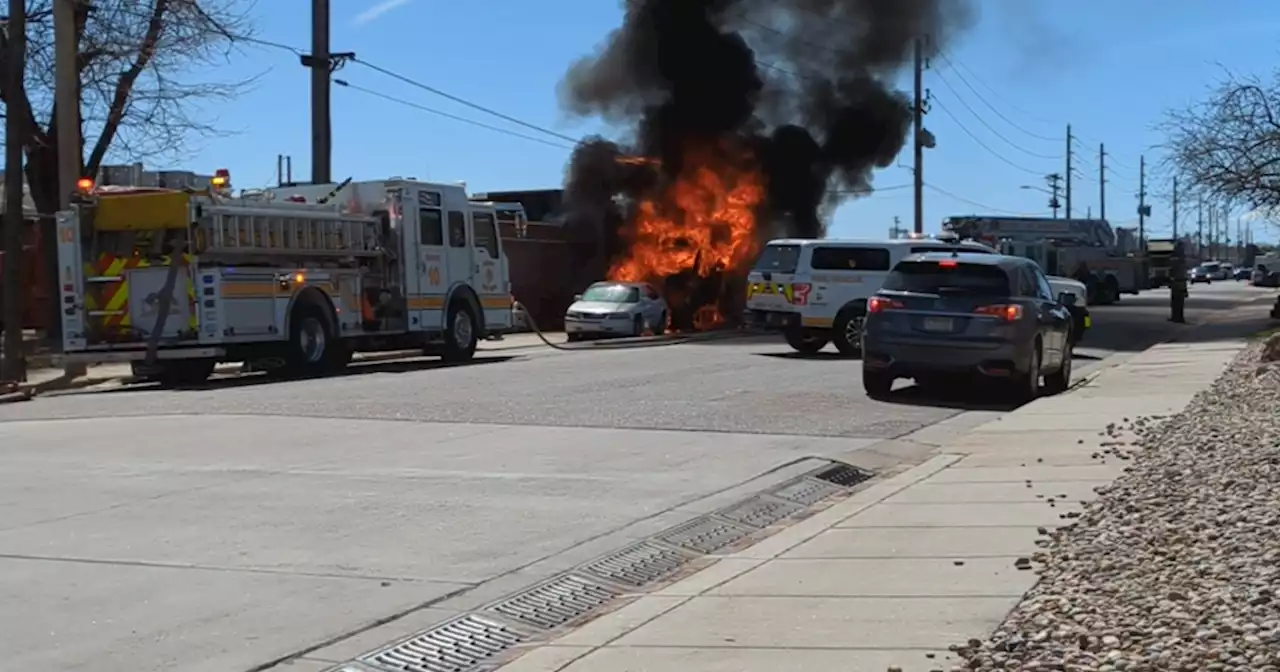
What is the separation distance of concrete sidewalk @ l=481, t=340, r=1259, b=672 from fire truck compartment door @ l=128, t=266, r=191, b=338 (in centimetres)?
1186

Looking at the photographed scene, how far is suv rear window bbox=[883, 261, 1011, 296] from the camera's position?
643 inches

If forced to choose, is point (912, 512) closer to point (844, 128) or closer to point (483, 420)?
point (483, 420)

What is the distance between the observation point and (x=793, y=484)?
Result: 1059 centimetres

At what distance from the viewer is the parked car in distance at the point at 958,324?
16000mm

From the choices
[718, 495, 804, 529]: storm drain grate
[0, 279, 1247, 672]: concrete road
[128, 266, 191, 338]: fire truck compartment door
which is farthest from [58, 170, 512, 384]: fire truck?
[718, 495, 804, 529]: storm drain grate

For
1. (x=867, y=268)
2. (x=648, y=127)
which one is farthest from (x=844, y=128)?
(x=867, y=268)

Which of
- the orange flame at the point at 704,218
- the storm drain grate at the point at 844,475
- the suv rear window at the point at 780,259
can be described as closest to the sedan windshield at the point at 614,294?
the orange flame at the point at 704,218

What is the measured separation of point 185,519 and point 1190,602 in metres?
5.89

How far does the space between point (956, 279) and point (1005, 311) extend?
0.73 m

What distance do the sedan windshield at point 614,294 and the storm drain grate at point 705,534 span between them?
2479 centimetres

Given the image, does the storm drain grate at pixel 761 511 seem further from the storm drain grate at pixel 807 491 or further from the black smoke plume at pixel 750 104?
the black smoke plume at pixel 750 104

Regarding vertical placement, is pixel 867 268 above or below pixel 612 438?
above

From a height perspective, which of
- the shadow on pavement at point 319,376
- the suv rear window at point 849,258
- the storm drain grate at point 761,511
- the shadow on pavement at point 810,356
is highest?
the suv rear window at point 849,258

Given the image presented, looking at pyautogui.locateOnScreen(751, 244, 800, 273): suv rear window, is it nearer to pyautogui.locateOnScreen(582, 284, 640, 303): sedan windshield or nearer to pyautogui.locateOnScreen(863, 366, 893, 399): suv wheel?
pyautogui.locateOnScreen(863, 366, 893, 399): suv wheel
